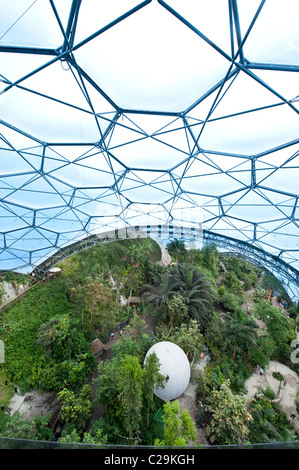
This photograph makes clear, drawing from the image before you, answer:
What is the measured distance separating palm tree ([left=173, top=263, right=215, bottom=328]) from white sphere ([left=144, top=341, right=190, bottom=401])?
213 inches

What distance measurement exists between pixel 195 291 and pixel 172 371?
7.85 m

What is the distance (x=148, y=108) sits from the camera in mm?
7887

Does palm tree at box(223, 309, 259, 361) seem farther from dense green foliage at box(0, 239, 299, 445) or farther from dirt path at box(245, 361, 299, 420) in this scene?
dirt path at box(245, 361, 299, 420)

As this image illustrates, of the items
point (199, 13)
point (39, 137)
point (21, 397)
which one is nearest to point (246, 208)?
point (199, 13)

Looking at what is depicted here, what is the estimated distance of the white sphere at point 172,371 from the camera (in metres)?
11.5

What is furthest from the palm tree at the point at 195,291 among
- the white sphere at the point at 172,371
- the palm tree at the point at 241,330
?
the white sphere at the point at 172,371

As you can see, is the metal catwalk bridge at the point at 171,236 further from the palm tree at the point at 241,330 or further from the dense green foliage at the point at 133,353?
the palm tree at the point at 241,330

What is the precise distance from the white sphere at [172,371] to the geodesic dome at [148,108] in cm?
1041

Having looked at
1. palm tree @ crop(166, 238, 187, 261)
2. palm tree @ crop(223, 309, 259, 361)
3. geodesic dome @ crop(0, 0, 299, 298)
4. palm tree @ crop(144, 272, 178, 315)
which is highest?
palm tree @ crop(166, 238, 187, 261)

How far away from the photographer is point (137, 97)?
23.7ft

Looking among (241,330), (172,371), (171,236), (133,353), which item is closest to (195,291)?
(241,330)

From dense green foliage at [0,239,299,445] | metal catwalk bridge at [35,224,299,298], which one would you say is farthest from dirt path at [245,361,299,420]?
metal catwalk bridge at [35,224,299,298]

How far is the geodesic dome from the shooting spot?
15.7 ft
